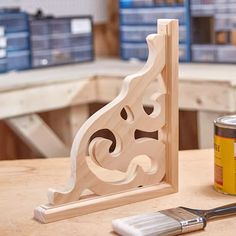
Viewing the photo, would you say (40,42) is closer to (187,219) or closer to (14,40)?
(14,40)

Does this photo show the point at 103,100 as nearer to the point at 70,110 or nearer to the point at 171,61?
the point at 70,110

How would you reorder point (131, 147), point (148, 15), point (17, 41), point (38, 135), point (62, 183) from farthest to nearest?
point (148, 15) → point (17, 41) → point (38, 135) → point (62, 183) → point (131, 147)

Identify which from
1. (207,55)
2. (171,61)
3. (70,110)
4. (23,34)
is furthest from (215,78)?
(171,61)

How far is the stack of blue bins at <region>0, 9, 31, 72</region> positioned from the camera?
2.60 meters

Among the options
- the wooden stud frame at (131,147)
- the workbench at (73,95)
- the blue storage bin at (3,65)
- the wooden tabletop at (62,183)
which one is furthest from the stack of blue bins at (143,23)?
the wooden stud frame at (131,147)

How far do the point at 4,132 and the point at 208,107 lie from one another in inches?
47.9

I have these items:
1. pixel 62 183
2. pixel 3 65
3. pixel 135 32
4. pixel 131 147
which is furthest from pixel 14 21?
pixel 131 147

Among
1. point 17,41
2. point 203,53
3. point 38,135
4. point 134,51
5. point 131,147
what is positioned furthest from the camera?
point 134,51

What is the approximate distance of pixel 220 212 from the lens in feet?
3.14

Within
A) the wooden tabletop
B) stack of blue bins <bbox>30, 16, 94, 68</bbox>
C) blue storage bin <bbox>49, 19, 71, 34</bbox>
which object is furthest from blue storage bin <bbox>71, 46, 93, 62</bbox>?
the wooden tabletop

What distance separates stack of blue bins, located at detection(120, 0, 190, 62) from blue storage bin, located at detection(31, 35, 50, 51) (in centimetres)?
45

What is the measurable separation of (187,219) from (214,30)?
1967 mm

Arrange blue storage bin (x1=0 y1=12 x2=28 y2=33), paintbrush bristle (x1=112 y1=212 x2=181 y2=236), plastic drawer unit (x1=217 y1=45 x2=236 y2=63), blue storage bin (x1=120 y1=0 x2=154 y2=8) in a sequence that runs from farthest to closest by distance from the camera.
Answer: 1. blue storage bin (x1=120 y1=0 x2=154 y2=8)
2. plastic drawer unit (x1=217 y1=45 x2=236 y2=63)
3. blue storage bin (x1=0 y1=12 x2=28 y2=33)
4. paintbrush bristle (x1=112 y1=212 x2=181 y2=236)

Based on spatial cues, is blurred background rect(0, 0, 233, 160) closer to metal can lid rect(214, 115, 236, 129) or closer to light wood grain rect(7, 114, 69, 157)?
light wood grain rect(7, 114, 69, 157)
